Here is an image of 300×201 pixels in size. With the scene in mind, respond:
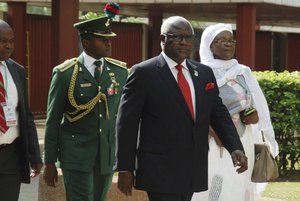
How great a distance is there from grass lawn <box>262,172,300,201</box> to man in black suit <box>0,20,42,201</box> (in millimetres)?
4762

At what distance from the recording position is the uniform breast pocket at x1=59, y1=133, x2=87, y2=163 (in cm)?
597

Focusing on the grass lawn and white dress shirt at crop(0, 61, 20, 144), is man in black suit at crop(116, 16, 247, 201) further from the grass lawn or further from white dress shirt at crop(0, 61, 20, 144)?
the grass lawn

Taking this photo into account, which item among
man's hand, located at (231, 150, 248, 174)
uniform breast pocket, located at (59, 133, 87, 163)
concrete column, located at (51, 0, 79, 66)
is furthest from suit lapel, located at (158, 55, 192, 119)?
concrete column, located at (51, 0, 79, 66)

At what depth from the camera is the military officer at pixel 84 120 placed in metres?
5.97

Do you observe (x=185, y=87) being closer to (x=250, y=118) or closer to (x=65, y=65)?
(x=65, y=65)

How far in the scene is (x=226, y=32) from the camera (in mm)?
6742

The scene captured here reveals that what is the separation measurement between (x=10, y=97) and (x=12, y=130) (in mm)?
224

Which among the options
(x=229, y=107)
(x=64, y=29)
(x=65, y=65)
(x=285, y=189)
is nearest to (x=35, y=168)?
(x=65, y=65)

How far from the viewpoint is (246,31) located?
1853cm

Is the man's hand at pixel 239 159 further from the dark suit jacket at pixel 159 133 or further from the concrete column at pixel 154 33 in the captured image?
the concrete column at pixel 154 33

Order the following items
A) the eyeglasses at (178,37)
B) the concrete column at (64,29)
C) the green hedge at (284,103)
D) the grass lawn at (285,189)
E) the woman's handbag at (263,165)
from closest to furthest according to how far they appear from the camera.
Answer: the eyeglasses at (178,37), the woman's handbag at (263,165), the grass lawn at (285,189), the green hedge at (284,103), the concrete column at (64,29)

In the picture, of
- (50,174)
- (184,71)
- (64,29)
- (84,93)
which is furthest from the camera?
(64,29)

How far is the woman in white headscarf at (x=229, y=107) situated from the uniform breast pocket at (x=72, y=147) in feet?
4.16

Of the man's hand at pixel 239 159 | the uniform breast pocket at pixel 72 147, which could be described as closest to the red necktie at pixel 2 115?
the uniform breast pocket at pixel 72 147
